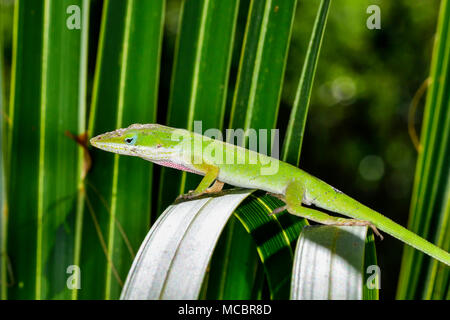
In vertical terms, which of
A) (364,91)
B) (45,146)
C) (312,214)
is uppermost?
(364,91)

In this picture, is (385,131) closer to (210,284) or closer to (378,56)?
(378,56)

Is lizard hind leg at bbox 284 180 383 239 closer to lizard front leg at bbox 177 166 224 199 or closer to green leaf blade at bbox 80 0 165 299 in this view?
lizard front leg at bbox 177 166 224 199

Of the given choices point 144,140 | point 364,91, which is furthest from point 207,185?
point 364,91

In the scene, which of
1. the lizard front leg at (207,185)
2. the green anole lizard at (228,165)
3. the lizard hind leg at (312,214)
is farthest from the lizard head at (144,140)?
the lizard hind leg at (312,214)

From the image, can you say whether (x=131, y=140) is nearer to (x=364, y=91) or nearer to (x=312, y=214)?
(x=312, y=214)

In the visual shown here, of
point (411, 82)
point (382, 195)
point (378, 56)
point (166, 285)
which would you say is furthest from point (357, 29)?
point (166, 285)

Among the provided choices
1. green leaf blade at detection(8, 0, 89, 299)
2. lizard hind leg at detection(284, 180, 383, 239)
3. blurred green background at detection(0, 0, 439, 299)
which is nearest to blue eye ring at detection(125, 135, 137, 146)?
green leaf blade at detection(8, 0, 89, 299)

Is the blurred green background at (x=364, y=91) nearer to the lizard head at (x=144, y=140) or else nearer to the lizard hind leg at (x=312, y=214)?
→ the lizard head at (x=144, y=140)

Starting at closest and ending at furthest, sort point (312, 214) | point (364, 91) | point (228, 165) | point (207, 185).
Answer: point (312, 214), point (207, 185), point (228, 165), point (364, 91)
